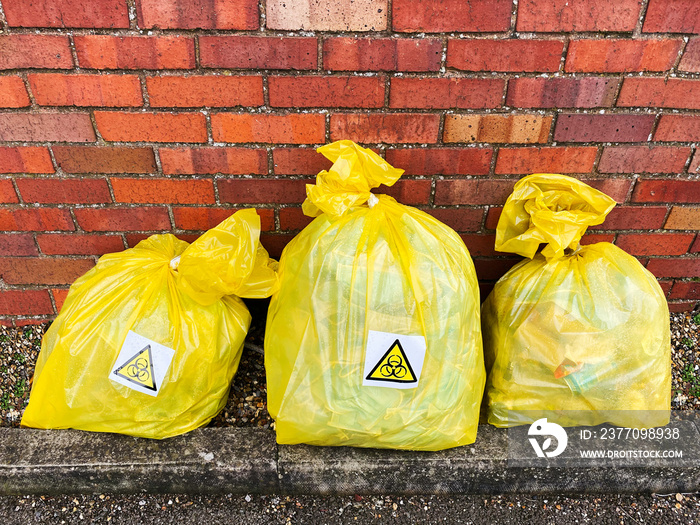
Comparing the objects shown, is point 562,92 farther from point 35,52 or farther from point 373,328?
point 35,52

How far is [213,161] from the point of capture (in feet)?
5.16

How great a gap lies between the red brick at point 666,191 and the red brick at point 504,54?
57 cm

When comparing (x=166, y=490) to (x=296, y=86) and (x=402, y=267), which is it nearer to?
(x=402, y=267)

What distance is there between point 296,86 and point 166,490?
132cm

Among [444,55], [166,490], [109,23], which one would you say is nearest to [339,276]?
[444,55]

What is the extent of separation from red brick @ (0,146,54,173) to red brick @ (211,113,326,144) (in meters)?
0.58

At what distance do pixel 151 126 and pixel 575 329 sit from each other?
148 centimetres

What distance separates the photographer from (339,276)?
1.35m

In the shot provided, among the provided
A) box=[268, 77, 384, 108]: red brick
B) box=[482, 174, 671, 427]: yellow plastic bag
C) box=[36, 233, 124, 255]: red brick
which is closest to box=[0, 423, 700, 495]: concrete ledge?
box=[482, 174, 671, 427]: yellow plastic bag

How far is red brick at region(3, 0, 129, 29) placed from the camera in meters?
1.34

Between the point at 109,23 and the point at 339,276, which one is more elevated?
the point at 109,23

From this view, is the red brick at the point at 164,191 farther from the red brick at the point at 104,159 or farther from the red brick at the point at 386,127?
the red brick at the point at 386,127

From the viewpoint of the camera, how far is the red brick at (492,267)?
182 cm

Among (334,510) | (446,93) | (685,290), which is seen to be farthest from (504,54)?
(334,510)
